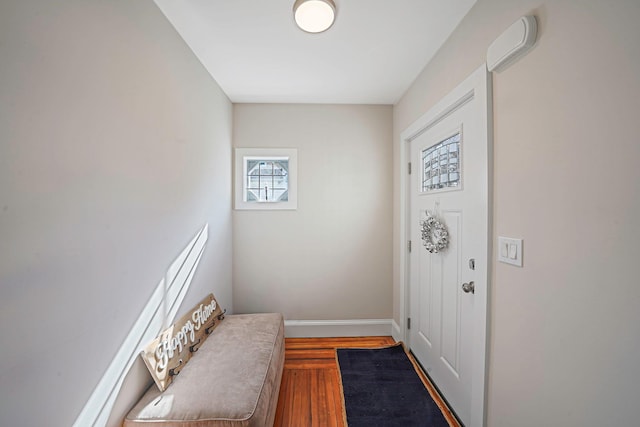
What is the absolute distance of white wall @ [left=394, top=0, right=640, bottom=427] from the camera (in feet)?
2.35

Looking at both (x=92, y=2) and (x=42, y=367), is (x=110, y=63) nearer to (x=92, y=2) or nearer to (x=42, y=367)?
(x=92, y=2)

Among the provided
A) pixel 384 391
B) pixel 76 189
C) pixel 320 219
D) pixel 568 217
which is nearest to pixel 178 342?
pixel 76 189

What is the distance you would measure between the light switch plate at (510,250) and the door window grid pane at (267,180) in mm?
1971

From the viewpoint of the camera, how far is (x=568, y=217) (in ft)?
2.85

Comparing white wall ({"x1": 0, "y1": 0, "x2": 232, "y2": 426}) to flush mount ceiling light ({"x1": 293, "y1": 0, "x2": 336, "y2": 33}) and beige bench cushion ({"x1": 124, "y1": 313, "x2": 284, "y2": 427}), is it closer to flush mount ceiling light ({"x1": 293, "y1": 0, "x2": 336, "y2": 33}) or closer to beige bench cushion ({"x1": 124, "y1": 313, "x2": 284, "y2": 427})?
beige bench cushion ({"x1": 124, "y1": 313, "x2": 284, "y2": 427})

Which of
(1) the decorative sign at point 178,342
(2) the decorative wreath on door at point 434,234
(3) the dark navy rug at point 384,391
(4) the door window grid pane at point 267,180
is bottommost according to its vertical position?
(3) the dark navy rug at point 384,391

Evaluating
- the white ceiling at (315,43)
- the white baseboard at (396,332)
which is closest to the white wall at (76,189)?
the white ceiling at (315,43)

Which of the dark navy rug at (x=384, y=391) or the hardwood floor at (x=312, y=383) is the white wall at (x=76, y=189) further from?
the dark navy rug at (x=384, y=391)

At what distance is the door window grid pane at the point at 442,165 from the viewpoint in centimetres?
164

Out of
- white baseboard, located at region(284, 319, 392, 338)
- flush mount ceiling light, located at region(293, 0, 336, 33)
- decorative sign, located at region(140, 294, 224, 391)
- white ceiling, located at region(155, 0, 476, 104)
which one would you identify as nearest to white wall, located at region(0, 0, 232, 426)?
decorative sign, located at region(140, 294, 224, 391)

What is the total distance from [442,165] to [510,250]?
87cm

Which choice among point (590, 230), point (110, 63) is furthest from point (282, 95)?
point (590, 230)

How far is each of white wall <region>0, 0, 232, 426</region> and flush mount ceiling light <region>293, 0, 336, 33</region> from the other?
0.78m

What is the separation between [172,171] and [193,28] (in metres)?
0.90
